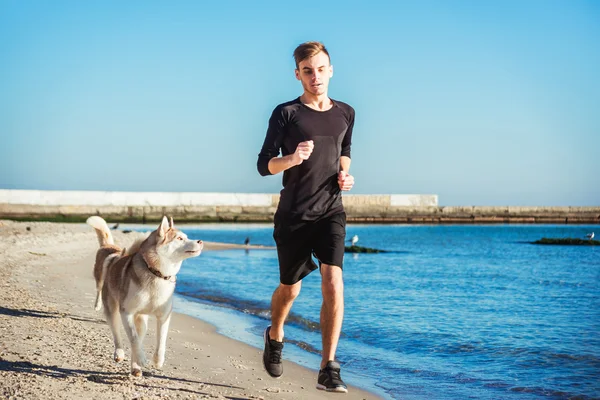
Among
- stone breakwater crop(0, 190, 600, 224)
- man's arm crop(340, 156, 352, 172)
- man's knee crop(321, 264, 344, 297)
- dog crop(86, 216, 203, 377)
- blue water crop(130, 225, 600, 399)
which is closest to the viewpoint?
man's knee crop(321, 264, 344, 297)

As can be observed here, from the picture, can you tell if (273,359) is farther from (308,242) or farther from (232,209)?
(232,209)

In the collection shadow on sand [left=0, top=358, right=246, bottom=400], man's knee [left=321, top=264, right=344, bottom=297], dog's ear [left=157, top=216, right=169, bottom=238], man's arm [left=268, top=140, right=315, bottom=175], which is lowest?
shadow on sand [left=0, top=358, right=246, bottom=400]

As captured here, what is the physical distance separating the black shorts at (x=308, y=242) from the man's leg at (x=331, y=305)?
0.07 m

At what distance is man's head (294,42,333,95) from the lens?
14.9 ft

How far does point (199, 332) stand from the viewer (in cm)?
785

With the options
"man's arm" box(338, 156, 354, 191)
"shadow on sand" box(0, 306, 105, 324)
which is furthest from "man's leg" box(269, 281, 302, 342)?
"shadow on sand" box(0, 306, 105, 324)

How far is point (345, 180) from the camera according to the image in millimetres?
4484

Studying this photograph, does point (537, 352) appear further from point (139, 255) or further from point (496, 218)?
point (496, 218)

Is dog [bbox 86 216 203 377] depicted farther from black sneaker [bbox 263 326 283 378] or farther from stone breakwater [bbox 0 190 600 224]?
stone breakwater [bbox 0 190 600 224]

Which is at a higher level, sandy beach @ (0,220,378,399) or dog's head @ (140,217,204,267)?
dog's head @ (140,217,204,267)

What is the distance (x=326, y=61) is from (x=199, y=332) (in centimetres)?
431

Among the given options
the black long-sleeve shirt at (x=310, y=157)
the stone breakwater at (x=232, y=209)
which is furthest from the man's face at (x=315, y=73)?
the stone breakwater at (x=232, y=209)

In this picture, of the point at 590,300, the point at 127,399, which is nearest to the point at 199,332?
the point at 127,399

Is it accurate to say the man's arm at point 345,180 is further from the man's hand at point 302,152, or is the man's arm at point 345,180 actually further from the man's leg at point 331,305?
the man's leg at point 331,305
